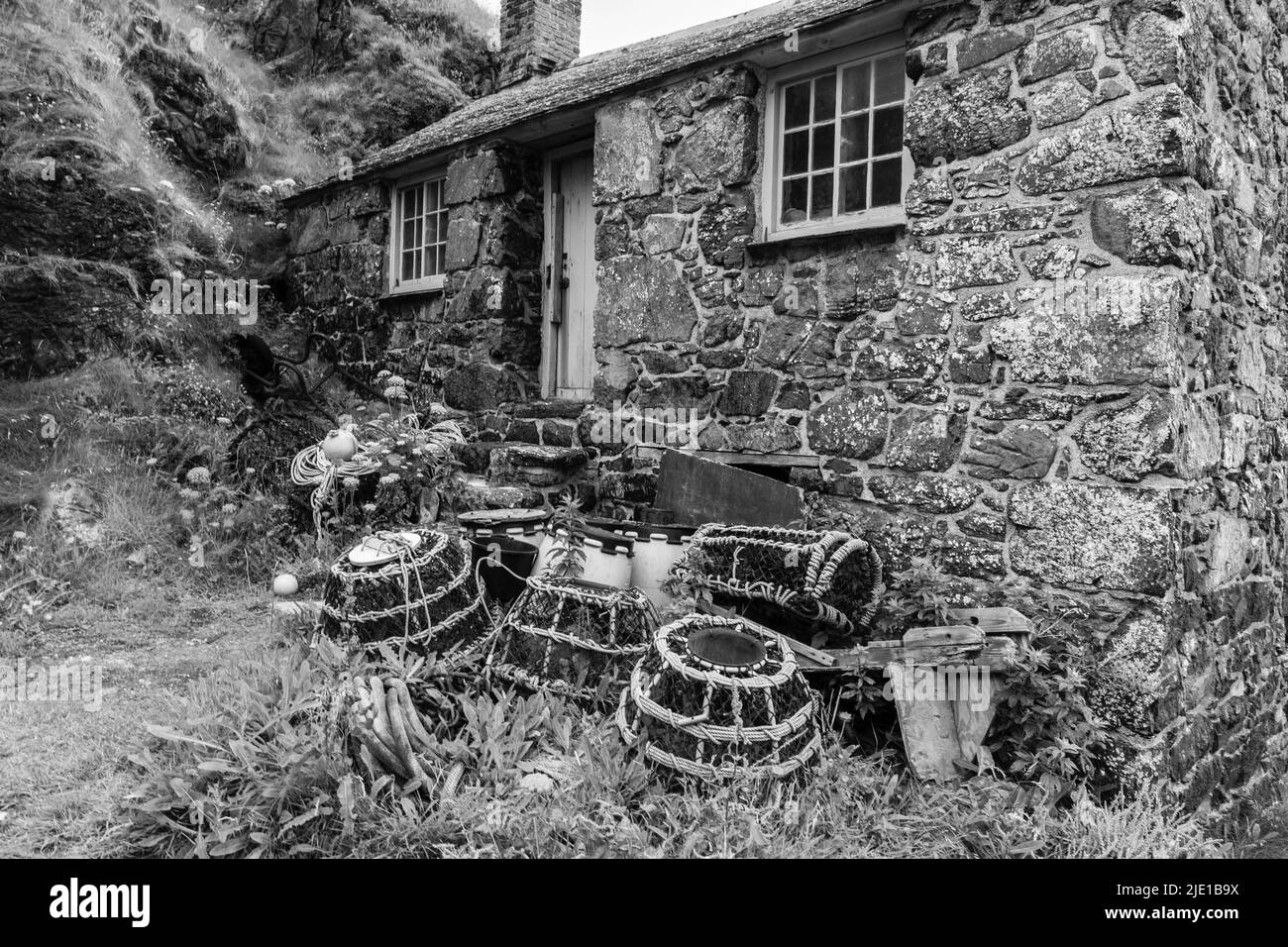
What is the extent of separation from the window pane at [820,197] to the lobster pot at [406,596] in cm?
297

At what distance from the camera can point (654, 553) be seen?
5184 millimetres

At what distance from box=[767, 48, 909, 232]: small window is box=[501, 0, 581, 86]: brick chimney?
5.25 meters

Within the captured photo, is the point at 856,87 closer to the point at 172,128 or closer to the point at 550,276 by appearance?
the point at 550,276

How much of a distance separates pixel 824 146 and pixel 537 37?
19.4ft

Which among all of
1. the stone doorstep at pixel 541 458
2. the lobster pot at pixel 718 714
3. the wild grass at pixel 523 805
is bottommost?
the wild grass at pixel 523 805

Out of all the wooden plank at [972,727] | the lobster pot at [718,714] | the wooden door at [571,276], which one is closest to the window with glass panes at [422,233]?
the wooden door at [571,276]

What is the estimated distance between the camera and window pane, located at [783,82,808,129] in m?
5.89

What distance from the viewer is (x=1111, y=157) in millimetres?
4465

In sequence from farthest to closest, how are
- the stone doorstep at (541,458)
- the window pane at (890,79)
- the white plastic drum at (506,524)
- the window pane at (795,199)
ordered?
the stone doorstep at (541,458) → the window pane at (795,199) → the window pane at (890,79) → the white plastic drum at (506,524)

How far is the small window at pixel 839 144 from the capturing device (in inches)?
216

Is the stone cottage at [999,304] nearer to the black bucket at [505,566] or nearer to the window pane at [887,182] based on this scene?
the window pane at [887,182]

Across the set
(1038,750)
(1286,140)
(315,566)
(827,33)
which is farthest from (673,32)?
(1038,750)

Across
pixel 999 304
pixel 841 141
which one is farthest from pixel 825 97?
pixel 999 304

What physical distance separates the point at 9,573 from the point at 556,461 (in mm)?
3561
